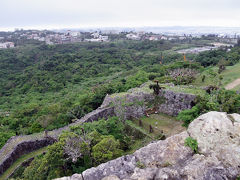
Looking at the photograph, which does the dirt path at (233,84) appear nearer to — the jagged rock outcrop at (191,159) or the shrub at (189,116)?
the shrub at (189,116)

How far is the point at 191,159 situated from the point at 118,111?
9577 mm

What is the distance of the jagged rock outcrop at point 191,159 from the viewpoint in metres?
6.47

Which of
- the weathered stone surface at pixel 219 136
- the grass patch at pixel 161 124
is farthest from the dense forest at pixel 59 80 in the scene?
the weathered stone surface at pixel 219 136

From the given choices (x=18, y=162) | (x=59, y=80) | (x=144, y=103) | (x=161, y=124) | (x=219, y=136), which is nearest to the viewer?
(x=219, y=136)

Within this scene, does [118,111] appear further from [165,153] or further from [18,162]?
[165,153]

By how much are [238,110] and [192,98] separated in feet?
11.1

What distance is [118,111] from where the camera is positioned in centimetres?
1619

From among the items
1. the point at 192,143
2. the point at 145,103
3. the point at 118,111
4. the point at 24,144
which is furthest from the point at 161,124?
the point at 24,144

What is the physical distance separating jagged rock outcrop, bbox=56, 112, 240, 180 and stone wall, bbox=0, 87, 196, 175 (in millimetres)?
7206

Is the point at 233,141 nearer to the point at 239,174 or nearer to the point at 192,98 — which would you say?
the point at 239,174

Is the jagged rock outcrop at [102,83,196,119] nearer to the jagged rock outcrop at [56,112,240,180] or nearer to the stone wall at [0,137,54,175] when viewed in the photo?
the stone wall at [0,137,54,175]

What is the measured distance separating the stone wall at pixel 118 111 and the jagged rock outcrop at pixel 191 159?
7.21 meters

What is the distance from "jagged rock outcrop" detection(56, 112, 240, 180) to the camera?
21.2 feet

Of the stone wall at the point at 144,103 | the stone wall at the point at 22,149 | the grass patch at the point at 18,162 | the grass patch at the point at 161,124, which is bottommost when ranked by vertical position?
the grass patch at the point at 18,162
